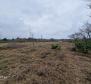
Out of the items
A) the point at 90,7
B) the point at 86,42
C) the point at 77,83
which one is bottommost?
the point at 77,83

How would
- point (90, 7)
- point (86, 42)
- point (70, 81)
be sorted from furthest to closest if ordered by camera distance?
point (86, 42)
point (90, 7)
point (70, 81)

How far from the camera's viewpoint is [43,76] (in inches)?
605

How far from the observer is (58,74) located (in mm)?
15961

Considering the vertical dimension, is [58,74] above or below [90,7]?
below

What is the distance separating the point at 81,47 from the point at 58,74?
529 inches

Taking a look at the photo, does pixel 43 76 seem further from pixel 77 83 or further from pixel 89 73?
pixel 89 73

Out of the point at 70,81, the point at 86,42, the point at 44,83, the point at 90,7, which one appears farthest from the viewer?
the point at 86,42

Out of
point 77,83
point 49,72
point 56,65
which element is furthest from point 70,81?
point 56,65

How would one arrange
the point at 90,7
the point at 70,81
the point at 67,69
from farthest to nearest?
1. the point at 90,7
2. the point at 67,69
3. the point at 70,81

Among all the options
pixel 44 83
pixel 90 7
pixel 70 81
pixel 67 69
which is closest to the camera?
pixel 44 83

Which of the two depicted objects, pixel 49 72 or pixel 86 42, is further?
pixel 86 42

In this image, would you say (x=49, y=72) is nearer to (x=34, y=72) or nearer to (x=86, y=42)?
(x=34, y=72)

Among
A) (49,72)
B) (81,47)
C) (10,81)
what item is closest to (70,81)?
(49,72)

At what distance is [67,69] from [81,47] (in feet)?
38.7
